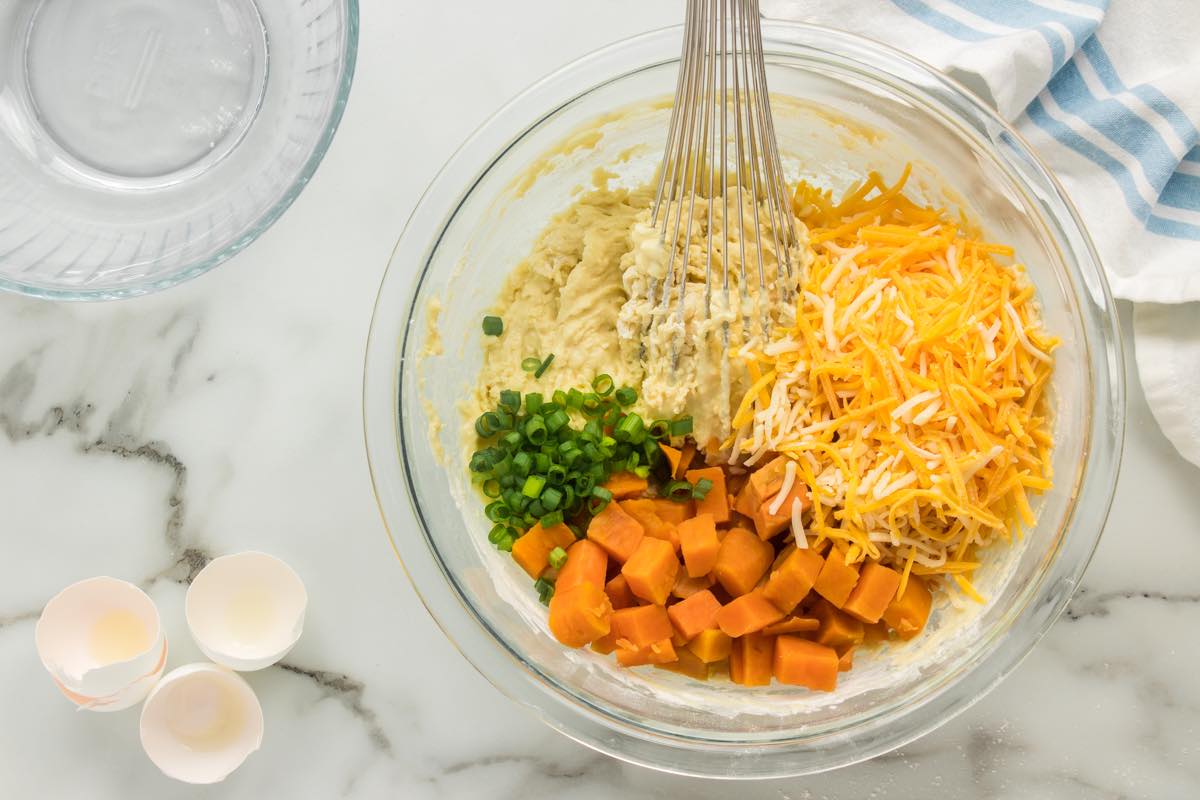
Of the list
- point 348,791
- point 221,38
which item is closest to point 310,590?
point 348,791

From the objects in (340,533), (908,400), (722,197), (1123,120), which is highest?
(1123,120)

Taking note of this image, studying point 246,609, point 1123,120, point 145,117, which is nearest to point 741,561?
point 246,609

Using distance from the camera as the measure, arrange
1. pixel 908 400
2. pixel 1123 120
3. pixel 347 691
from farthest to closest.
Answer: pixel 347 691 < pixel 1123 120 < pixel 908 400

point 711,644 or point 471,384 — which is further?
point 471,384

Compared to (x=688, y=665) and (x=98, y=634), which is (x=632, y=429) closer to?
(x=688, y=665)

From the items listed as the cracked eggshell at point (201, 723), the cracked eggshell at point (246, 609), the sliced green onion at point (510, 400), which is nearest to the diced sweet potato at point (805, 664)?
the sliced green onion at point (510, 400)

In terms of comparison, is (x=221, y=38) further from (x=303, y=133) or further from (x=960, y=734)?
(x=960, y=734)

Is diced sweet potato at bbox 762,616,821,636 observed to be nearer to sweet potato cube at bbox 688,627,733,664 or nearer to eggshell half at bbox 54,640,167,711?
sweet potato cube at bbox 688,627,733,664

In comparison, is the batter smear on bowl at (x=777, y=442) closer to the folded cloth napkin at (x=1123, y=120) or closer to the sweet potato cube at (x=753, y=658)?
the sweet potato cube at (x=753, y=658)

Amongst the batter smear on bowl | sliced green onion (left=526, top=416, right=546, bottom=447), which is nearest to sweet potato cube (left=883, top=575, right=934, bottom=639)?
the batter smear on bowl
